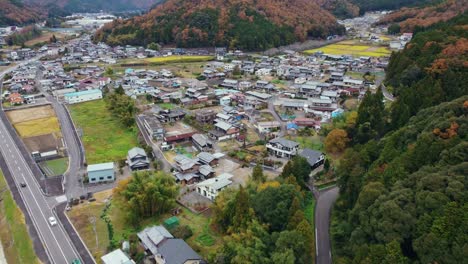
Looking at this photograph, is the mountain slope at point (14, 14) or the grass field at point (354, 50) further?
the mountain slope at point (14, 14)

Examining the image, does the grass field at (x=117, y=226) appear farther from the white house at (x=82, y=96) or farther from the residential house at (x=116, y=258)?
the white house at (x=82, y=96)

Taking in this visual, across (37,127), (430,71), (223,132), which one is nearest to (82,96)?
(37,127)

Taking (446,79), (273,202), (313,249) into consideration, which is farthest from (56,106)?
(446,79)

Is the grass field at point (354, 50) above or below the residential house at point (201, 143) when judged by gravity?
above

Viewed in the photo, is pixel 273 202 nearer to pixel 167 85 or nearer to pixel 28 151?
pixel 28 151

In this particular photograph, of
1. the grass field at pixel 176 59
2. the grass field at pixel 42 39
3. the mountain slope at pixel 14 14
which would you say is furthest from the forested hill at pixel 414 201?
the mountain slope at pixel 14 14

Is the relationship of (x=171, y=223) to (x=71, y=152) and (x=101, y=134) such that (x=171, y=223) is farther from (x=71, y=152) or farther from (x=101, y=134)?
(x=101, y=134)
